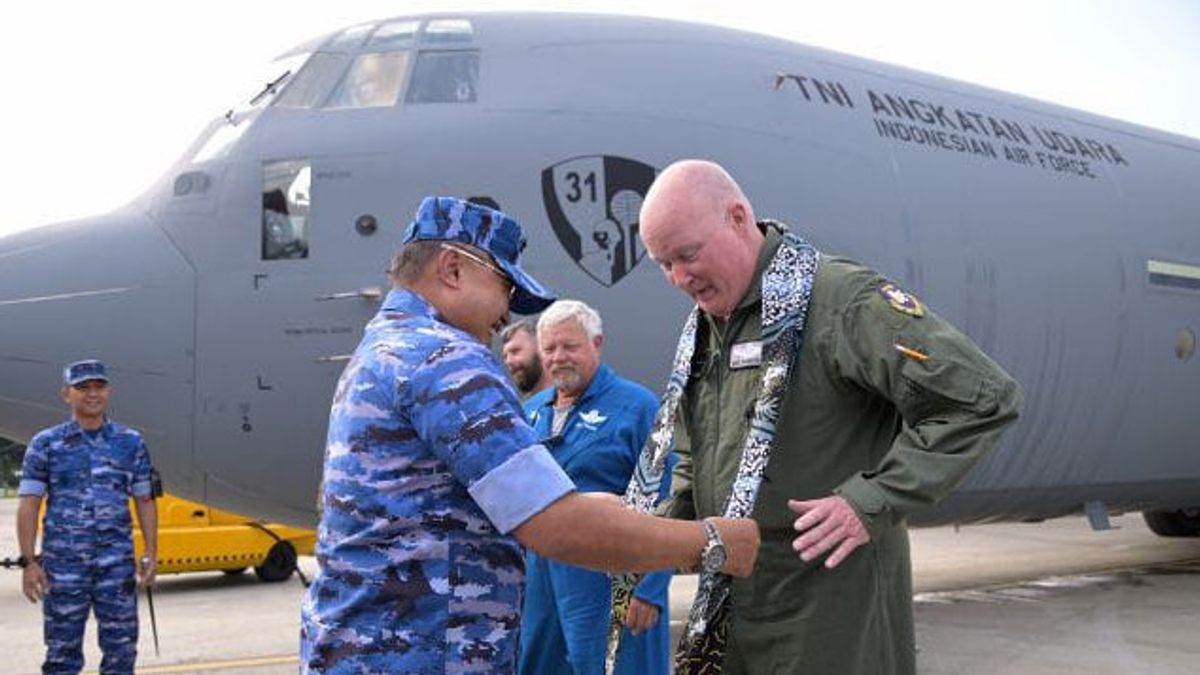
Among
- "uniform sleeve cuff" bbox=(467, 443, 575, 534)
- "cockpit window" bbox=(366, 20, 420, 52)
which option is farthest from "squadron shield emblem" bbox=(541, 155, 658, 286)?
"uniform sleeve cuff" bbox=(467, 443, 575, 534)

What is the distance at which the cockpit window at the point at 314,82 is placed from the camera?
→ 243 inches

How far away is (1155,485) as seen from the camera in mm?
8797

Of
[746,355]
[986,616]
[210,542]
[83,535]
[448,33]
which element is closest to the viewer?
[746,355]

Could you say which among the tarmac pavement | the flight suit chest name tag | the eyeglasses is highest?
the eyeglasses

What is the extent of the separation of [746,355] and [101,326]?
3782mm

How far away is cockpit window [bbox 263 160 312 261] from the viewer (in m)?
5.77

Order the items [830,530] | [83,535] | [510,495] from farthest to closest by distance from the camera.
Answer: [83,535]
[830,530]
[510,495]

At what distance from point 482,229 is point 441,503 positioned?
0.54 m

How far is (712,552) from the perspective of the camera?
7.52 ft

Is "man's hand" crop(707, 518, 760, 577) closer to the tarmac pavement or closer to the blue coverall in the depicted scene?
the blue coverall

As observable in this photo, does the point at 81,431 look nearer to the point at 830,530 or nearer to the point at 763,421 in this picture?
the point at 763,421

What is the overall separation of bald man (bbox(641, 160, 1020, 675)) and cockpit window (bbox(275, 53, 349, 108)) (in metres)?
3.93

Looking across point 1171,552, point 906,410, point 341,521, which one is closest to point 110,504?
point 341,521

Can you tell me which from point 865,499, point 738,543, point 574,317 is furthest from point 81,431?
point 865,499
